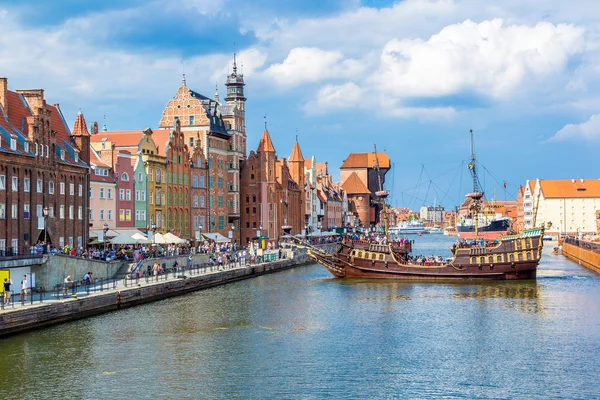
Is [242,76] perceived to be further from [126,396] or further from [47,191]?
[126,396]

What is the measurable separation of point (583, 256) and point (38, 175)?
85491 millimetres

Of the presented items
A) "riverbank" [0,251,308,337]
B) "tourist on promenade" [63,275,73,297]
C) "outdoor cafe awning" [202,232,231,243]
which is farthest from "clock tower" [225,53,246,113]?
"tourist on promenade" [63,275,73,297]

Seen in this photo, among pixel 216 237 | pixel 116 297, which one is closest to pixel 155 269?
pixel 116 297

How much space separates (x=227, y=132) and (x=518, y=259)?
186 ft

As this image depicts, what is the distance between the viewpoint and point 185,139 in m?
122

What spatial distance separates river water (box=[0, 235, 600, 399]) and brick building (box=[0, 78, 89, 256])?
1369 cm

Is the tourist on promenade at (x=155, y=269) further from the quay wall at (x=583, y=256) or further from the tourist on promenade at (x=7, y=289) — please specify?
the quay wall at (x=583, y=256)

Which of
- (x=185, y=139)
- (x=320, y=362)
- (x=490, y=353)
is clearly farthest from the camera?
(x=185, y=139)

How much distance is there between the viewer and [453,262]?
299ft

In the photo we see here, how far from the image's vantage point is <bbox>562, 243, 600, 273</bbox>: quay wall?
107125mm

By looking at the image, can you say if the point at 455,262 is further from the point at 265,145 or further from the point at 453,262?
the point at 265,145

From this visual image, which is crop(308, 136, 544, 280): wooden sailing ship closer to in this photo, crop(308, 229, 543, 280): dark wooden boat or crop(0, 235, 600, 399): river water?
crop(308, 229, 543, 280): dark wooden boat

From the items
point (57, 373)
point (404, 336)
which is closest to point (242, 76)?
point (404, 336)

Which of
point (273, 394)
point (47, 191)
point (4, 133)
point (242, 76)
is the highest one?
point (242, 76)
